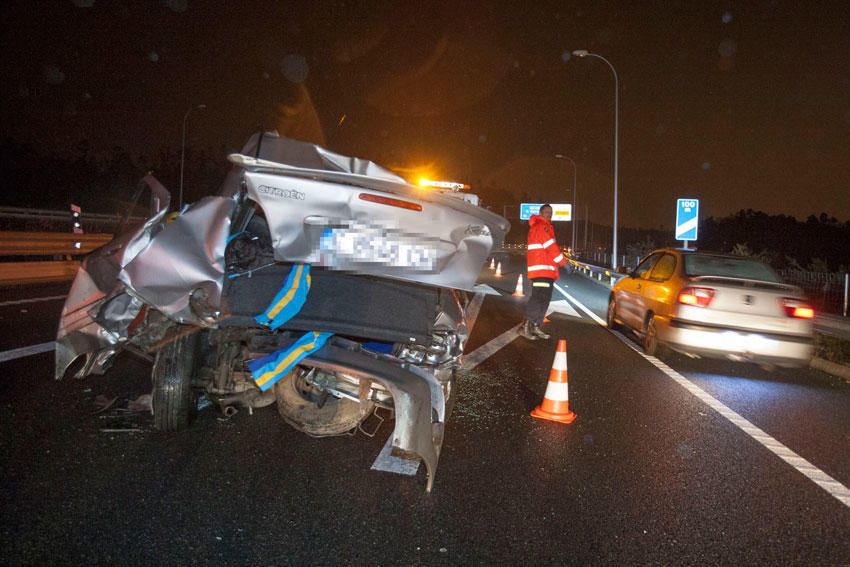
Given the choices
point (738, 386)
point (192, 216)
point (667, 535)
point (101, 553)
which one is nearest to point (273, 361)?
point (192, 216)

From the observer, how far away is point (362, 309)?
3898mm

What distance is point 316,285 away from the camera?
397 centimetres

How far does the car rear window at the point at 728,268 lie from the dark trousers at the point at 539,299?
1957 millimetres

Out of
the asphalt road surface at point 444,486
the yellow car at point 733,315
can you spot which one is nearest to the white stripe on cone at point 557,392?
the asphalt road surface at point 444,486

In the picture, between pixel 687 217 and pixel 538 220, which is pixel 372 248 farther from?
pixel 687 217

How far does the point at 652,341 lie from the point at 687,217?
10912mm

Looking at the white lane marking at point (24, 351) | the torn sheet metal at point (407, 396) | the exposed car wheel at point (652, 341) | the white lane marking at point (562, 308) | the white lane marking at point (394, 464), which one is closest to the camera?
the torn sheet metal at point (407, 396)

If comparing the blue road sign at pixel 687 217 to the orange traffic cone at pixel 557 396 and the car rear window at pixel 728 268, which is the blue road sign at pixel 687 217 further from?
the orange traffic cone at pixel 557 396

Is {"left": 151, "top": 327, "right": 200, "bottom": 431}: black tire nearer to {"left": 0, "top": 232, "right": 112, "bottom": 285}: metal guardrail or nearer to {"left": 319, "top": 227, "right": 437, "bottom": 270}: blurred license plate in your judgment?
{"left": 319, "top": 227, "right": 437, "bottom": 270}: blurred license plate

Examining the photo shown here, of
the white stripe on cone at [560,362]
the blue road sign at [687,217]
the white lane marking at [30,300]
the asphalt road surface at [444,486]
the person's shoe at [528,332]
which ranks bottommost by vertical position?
the asphalt road surface at [444,486]

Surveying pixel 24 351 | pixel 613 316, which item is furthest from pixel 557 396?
pixel 613 316

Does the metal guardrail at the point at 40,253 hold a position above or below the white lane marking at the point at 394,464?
above

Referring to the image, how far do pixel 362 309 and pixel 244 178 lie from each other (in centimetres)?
100

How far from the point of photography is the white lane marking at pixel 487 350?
7644 millimetres
